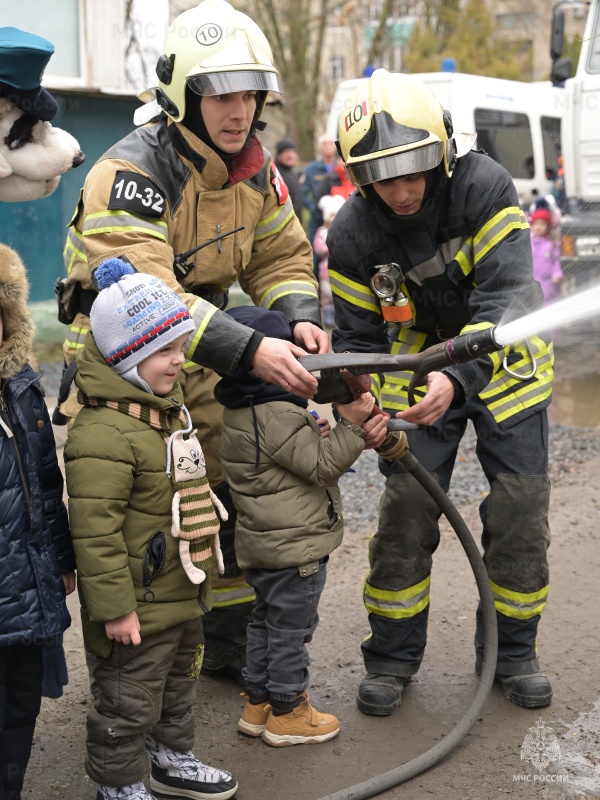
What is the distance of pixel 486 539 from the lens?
392 centimetres

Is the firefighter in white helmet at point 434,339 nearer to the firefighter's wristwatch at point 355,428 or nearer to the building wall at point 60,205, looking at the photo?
the firefighter's wristwatch at point 355,428

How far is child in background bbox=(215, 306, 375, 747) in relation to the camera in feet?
11.0

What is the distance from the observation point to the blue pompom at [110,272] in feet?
10.1

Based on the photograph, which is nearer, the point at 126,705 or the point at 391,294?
the point at 126,705

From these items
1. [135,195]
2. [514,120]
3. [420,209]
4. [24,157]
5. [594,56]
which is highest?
[24,157]

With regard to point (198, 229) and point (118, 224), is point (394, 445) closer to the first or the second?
point (198, 229)

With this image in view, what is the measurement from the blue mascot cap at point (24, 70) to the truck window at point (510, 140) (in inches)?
446

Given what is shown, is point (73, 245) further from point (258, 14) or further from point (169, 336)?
point (258, 14)

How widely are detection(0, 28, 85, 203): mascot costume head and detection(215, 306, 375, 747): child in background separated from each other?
0.75 meters

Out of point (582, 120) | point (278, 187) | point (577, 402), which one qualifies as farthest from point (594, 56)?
point (278, 187)

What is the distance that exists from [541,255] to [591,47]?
301 centimetres

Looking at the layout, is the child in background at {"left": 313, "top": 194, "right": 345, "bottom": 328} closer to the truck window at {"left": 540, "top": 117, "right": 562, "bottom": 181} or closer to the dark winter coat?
the truck window at {"left": 540, "top": 117, "right": 562, "bottom": 181}

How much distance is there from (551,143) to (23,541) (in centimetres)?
1319

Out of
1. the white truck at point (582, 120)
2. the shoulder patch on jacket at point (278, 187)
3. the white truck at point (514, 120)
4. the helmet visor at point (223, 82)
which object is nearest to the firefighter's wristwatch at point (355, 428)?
the shoulder patch on jacket at point (278, 187)
